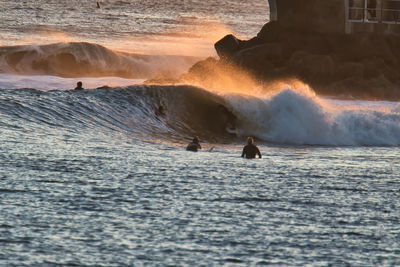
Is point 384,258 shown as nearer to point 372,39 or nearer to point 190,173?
point 190,173

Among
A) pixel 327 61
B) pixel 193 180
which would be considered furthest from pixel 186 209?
Answer: pixel 327 61

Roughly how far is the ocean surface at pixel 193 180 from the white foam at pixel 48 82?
16.1 m

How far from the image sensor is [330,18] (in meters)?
49.9

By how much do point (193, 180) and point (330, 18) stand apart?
1304 inches

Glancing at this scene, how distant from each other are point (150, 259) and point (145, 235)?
130 cm

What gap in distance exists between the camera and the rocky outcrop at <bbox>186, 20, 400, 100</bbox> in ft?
155

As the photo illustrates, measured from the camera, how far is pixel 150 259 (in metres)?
12.3

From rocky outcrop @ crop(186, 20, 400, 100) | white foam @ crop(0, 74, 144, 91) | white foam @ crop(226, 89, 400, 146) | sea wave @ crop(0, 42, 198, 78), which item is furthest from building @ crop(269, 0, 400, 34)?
sea wave @ crop(0, 42, 198, 78)

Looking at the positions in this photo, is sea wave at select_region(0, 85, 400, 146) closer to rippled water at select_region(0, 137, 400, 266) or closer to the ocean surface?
the ocean surface

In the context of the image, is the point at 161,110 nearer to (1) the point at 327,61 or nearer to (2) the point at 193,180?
(2) the point at 193,180

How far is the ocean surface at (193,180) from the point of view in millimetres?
12984

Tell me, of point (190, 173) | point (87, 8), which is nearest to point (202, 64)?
point (190, 173)

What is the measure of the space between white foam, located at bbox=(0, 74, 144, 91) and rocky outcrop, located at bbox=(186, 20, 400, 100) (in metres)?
11.7

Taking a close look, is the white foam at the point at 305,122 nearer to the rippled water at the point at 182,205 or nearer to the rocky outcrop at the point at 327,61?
the rippled water at the point at 182,205
